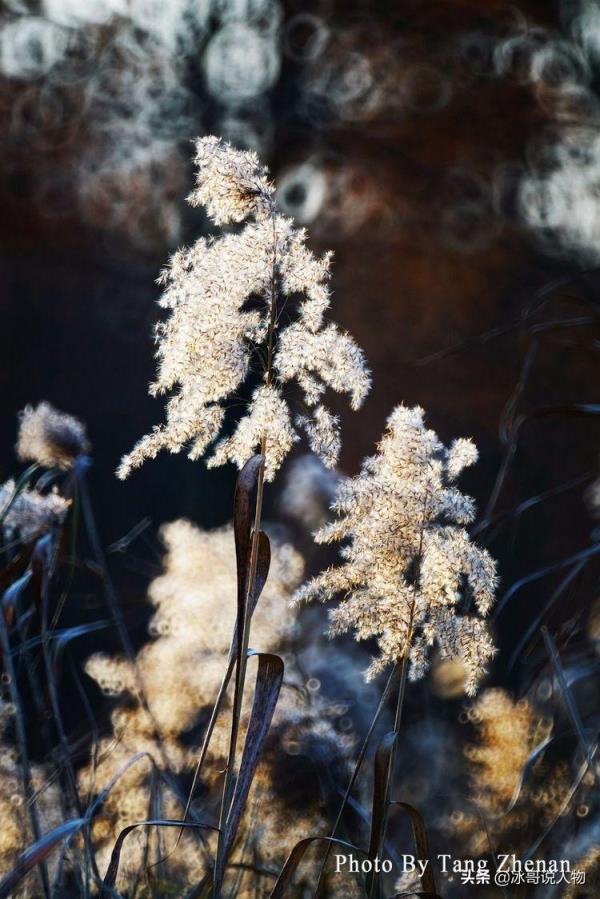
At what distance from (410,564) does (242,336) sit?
15 cm

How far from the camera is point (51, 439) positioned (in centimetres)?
64

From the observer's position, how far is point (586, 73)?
1.24m

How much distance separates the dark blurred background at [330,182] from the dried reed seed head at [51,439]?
0.53 m

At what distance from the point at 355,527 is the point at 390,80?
1055 mm

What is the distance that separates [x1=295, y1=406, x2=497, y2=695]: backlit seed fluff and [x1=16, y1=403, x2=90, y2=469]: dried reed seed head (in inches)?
11.3

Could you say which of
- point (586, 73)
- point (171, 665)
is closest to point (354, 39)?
point (586, 73)

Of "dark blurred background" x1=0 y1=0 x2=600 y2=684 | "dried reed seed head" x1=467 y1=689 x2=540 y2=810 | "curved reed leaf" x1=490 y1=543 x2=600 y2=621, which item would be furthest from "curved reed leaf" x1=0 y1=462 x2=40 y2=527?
"dark blurred background" x1=0 y1=0 x2=600 y2=684

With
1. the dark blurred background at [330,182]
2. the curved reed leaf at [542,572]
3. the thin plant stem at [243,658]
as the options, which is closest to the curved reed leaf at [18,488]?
the thin plant stem at [243,658]

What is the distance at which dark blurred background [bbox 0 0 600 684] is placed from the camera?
3.98 feet

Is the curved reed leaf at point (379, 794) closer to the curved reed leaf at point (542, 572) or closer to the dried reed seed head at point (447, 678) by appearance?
the curved reed leaf at point (542, 572)

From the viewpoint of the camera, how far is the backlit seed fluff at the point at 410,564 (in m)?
0.42

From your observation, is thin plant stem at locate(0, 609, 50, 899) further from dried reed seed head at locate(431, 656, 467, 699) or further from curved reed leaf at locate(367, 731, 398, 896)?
dried reed seed head at locate(431, 656, 467, 699)

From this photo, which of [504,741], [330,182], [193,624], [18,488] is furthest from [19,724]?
[330,182]

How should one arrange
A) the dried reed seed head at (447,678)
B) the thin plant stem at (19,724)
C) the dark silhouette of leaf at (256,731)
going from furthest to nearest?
the dried reed seed head at (447,678) < the thin plant stem at (19,724) < the dark silhouette of leaf at (256,731)
